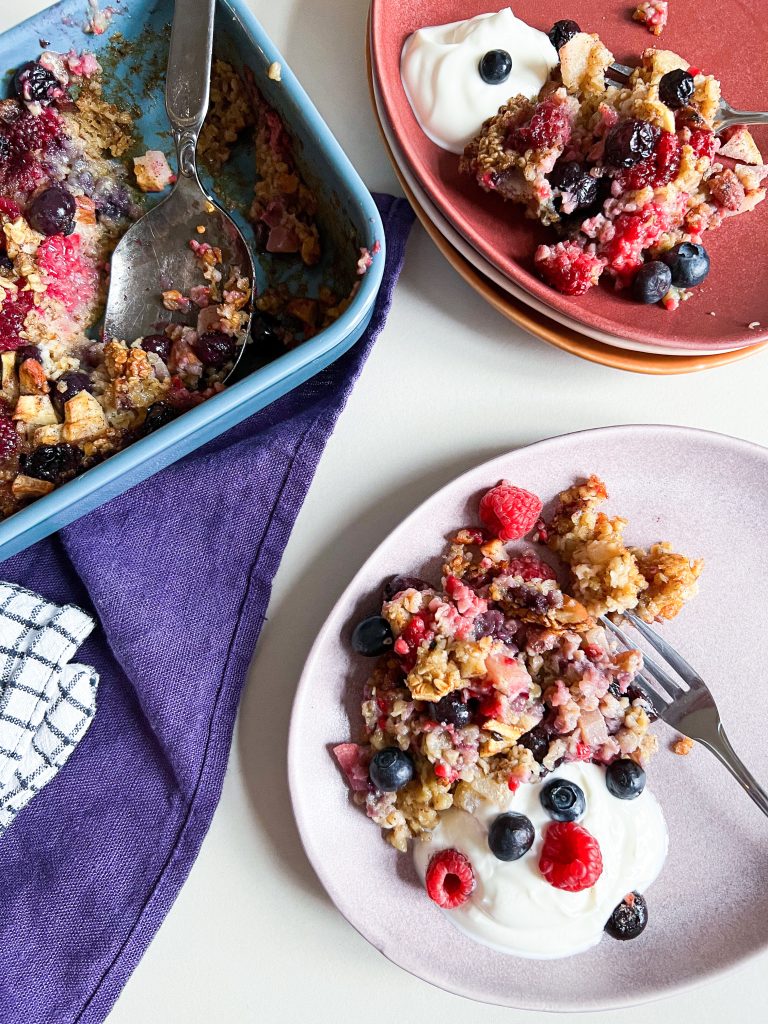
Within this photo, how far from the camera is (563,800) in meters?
1.16

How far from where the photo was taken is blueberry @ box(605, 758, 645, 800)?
120 cm

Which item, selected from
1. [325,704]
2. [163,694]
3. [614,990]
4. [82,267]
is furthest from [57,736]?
[614,990]

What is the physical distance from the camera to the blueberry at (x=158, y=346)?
126cm

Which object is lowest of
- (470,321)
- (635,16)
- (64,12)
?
(470,321)

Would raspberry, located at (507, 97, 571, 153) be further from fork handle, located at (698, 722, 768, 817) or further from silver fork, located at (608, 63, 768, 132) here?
fork handle, located at (698, 722, 768, 817)

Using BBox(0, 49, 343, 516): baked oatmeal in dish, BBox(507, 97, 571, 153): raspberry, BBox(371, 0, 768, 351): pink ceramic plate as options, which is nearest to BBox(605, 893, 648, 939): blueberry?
BBox(371, 0, 768, 351): pink ceramic plate

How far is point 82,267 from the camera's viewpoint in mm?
1303

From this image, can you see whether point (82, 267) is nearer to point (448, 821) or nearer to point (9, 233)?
point (9, 233)

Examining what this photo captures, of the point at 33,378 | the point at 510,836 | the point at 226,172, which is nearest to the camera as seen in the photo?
the point at 510,836

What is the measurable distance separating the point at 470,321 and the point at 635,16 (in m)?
0.54

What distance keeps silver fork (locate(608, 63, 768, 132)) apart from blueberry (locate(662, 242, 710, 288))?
21cm

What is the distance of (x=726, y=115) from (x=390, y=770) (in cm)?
108

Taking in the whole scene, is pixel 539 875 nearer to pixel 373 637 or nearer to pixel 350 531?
pixel 373 637

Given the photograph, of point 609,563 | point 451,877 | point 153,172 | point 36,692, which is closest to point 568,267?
point 609,563
